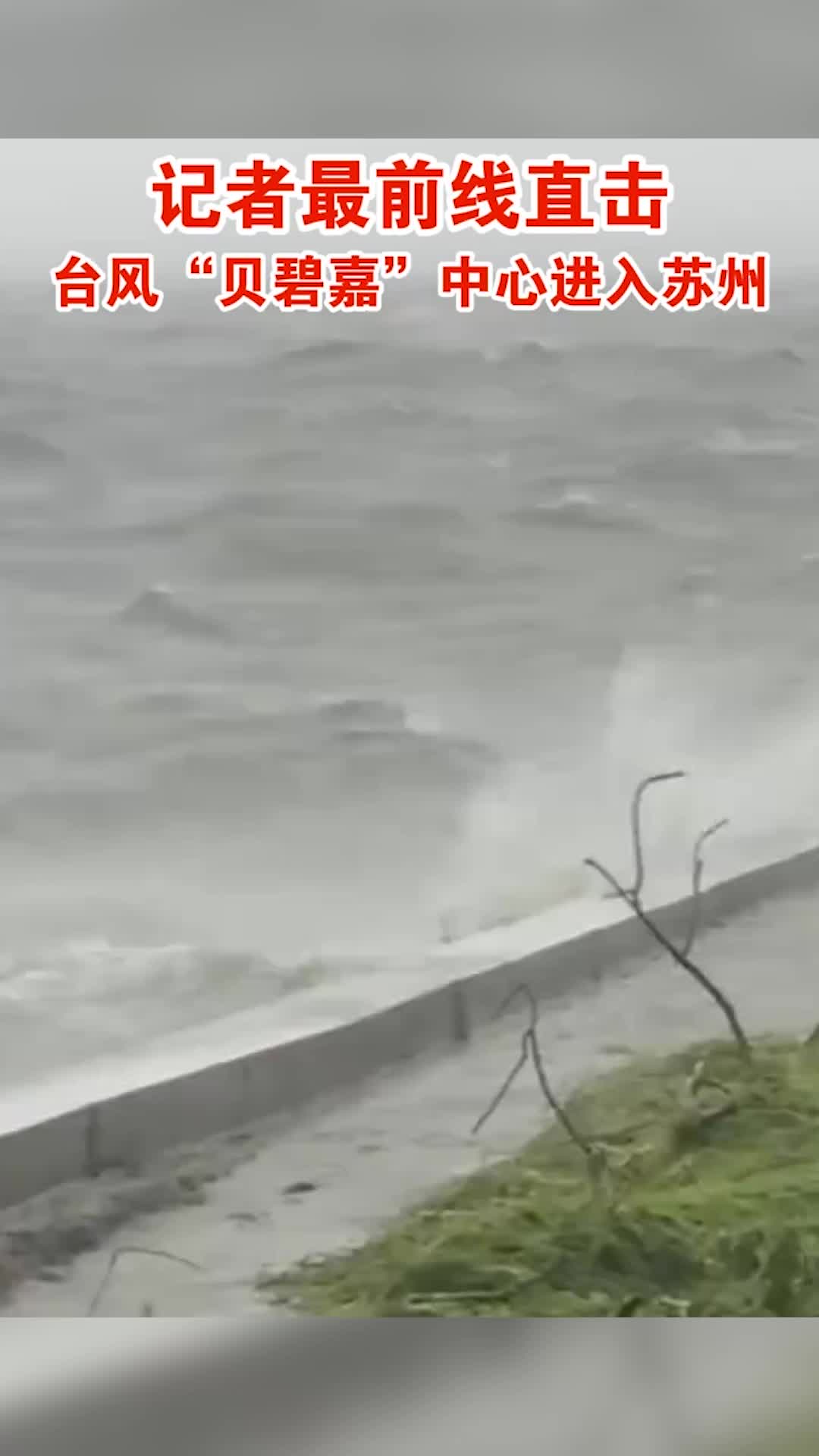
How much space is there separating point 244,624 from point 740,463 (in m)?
0.31

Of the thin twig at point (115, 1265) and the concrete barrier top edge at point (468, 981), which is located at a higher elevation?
the concrete barrier top edge at point (468, 981)

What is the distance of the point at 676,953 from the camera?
0.78 m

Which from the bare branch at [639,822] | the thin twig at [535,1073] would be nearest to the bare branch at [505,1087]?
the thin twig at [535,1073]

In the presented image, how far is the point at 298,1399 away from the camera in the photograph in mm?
750

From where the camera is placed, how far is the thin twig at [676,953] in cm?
77

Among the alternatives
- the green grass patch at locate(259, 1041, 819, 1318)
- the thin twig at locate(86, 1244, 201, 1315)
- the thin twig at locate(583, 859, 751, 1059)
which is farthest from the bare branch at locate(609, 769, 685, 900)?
the thin twig at locate(86, 1244, 201, 1315)

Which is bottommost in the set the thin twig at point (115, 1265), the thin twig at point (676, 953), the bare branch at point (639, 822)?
the thin twig at point (115, 1265)

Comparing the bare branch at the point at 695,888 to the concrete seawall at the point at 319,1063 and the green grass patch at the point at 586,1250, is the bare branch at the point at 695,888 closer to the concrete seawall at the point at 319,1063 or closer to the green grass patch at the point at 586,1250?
the concrete seawall at the point at 319,1063

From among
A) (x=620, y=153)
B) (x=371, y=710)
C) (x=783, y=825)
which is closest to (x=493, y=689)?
(x=371, y=710)

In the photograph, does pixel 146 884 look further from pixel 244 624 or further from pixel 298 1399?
pixel 298 1399

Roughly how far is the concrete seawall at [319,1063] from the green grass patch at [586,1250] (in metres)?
0.08

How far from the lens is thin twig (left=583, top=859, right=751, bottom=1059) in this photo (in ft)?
2.53

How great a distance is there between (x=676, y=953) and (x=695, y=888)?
40 mm

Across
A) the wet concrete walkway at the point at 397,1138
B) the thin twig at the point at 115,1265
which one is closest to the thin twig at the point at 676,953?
the wet concrete walkway at the point at 397,1138
